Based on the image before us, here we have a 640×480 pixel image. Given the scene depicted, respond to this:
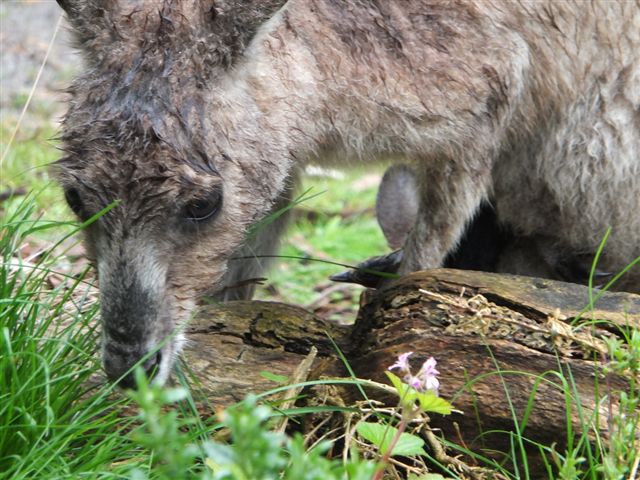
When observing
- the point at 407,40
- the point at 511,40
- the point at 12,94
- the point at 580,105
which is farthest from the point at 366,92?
the point at 12,94

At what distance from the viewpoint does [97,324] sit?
3271 millimetres

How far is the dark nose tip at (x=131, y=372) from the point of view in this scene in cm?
293

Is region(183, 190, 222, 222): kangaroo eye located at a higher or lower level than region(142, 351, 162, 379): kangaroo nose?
higher

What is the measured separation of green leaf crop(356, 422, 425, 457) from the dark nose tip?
674mm

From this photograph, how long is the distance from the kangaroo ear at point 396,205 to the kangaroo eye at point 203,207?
186cm

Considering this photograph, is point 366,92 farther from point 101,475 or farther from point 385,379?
point 101,475

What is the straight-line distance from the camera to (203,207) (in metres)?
3.06

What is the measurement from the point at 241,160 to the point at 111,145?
0.47 m

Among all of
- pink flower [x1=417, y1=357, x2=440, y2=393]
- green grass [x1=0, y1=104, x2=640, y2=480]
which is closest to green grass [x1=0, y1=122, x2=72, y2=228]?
green grass [x1=0, y1=104, x2=640, y2=480]

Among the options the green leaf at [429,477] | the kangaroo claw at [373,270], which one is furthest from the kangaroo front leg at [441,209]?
the green leaf at [429,477]

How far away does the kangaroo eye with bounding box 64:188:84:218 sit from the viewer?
304 centimetres

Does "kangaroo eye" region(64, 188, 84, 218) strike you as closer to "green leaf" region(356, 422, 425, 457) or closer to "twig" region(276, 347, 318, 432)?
"twig" region(276, 347, 318, 432)

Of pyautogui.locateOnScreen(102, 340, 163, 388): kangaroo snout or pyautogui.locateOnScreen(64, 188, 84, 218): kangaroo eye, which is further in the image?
pyautogui.locateOnScreen(64, 188, 84, 218): kangaroo eye

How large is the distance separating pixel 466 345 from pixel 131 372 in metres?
1.06
